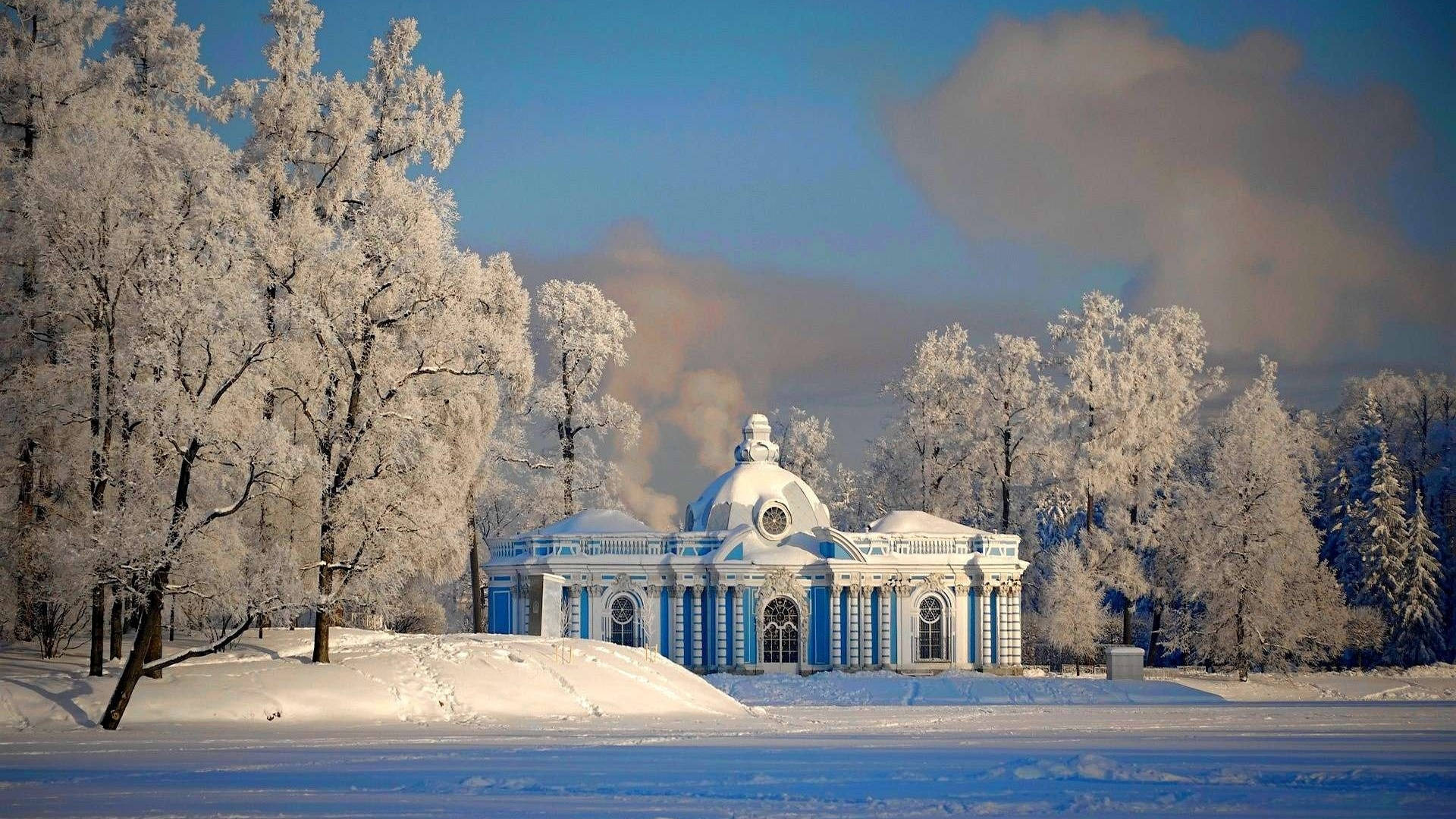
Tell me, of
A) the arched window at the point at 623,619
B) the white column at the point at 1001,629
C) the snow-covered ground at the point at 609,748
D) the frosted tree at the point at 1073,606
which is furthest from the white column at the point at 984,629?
the snow-covered ground at the point at 609,748

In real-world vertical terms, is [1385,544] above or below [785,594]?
above

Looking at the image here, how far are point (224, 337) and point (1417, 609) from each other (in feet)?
151

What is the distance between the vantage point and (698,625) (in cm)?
4944

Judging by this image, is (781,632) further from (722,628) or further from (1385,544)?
(1385,544)

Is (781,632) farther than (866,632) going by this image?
Yes

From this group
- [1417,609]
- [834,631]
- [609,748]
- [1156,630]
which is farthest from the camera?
[1417,609]

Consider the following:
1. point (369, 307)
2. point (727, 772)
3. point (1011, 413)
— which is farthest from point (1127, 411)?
point (727, 772)

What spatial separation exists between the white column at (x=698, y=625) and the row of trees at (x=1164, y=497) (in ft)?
37.9

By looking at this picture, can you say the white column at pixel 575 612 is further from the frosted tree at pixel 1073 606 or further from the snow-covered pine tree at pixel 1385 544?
the snow-covered pine tree at pixel 1385 544

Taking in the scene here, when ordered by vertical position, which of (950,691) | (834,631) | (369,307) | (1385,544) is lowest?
(950,691)

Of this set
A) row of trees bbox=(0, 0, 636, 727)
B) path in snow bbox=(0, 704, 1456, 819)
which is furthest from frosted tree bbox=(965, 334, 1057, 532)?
path in snow bbox=(0, 704, 1456, 819)

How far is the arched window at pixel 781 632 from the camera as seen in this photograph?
162ft

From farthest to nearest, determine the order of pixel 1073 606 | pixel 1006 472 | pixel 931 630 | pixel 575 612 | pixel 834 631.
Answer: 1. pixel 1006 472
2. pixel 1073 606
3. pixel 931 630
4. pixel 834 631
5. pixel 575 612

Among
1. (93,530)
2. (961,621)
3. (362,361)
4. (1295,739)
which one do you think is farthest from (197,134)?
(961,621)
